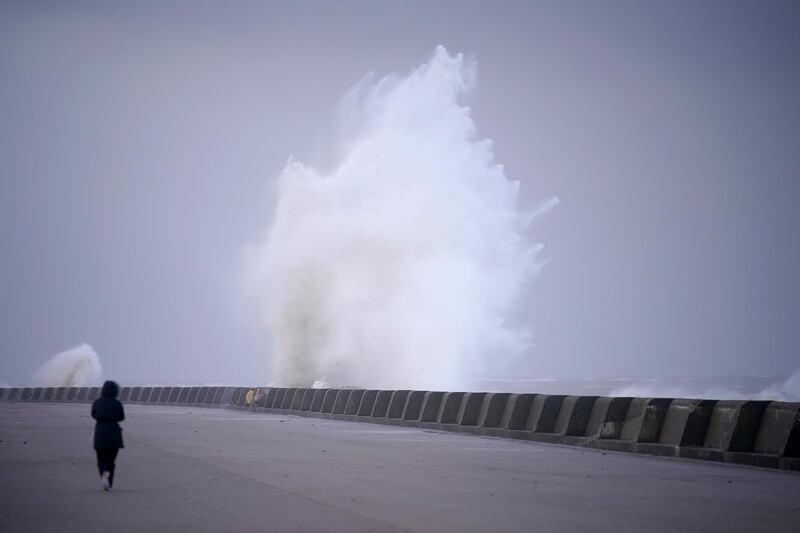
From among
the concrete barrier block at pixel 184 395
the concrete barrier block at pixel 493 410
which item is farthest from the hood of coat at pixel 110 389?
the concrete barrier block at pixel 184 395

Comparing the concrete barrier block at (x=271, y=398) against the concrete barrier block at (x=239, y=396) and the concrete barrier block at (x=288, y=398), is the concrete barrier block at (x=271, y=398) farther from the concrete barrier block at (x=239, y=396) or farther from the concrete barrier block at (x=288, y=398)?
the concrete barrier block at (x=239, y=396)

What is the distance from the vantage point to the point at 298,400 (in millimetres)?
36656

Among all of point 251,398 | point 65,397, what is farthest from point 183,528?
point 65,397

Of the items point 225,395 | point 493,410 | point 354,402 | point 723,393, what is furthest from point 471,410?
point 723,393

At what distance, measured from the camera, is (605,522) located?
9.41 meters

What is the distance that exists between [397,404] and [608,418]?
987cm

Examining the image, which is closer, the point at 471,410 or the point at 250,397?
the point at 471,410

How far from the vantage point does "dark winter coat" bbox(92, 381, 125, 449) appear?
11672 mm

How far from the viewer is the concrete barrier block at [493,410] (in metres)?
23.3

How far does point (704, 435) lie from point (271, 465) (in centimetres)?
618

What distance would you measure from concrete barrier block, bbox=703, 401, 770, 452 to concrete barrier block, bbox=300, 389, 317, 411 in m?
20.0

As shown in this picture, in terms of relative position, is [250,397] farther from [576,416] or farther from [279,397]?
[576,416]

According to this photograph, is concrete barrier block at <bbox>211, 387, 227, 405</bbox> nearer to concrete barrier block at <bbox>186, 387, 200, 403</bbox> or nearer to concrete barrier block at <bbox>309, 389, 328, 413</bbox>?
concrete barrier block at <bbox>186, 387, 200, 403</bbox>

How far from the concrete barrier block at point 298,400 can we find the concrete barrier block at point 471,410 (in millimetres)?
11890
